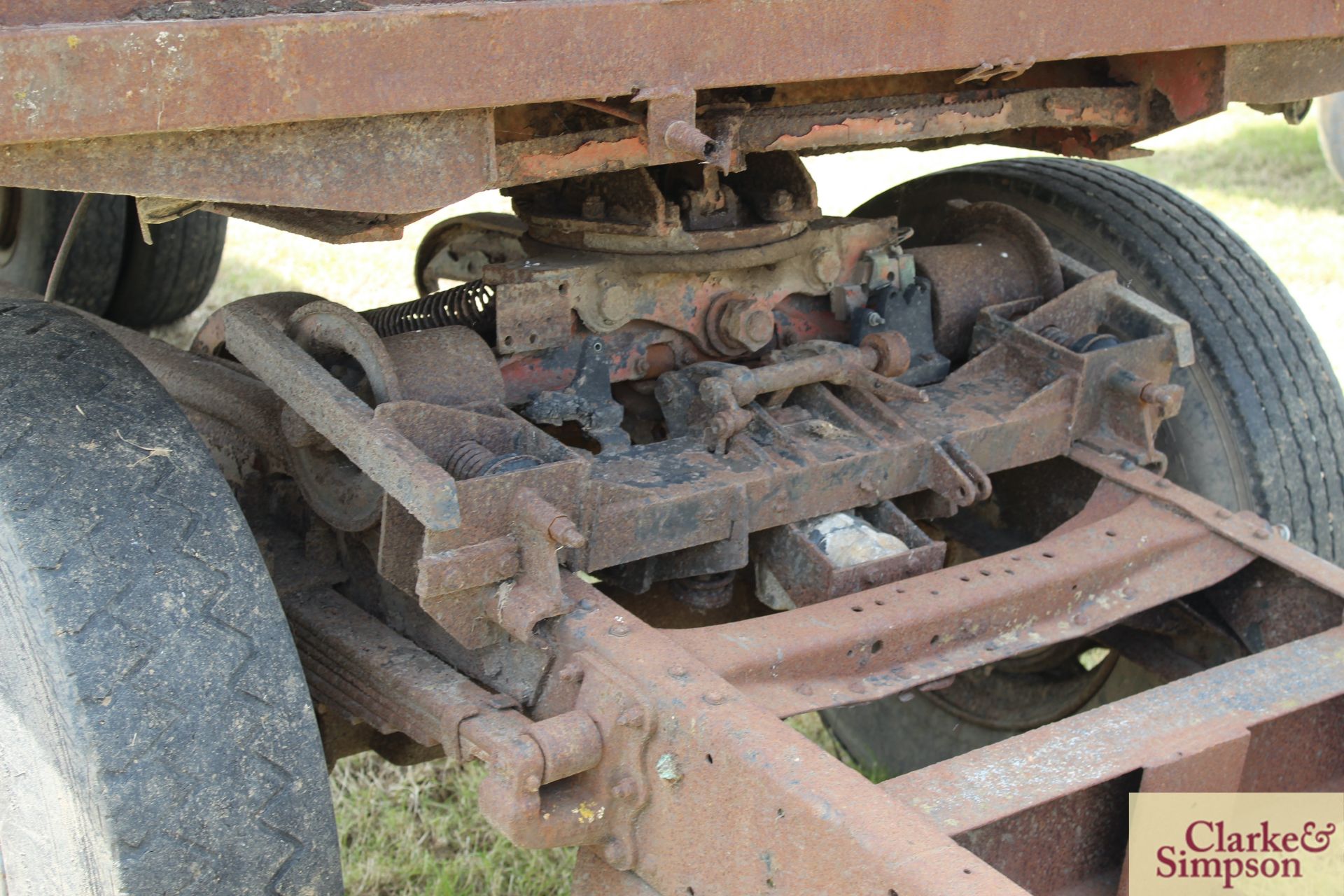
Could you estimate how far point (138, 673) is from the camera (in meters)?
1.74

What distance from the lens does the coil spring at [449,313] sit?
254cm

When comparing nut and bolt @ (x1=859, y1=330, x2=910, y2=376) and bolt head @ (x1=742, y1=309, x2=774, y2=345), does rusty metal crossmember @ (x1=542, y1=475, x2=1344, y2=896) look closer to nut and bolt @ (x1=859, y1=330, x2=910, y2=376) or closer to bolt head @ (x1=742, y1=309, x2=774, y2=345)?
nut and bolt @ (x1=859, y1=330, x2=910, y2=376)

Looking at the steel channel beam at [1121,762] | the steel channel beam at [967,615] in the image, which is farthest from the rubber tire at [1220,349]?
the steel channel beam at [1121,762]

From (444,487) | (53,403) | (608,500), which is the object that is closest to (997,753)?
(608,500)

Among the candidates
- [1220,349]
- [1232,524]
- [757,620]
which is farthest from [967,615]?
[1220,349]

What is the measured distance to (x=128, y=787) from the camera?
171 centimetres

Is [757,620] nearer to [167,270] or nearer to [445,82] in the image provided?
[445,82]

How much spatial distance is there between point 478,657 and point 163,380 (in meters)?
Result: 0.77

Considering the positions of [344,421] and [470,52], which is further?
[344,421]

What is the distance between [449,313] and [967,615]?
105 cm

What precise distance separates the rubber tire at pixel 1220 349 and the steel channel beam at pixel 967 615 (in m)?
0.46

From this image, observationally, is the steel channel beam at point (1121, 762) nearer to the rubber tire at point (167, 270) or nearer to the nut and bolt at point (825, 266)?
the nut and bolt at point (825, 266)

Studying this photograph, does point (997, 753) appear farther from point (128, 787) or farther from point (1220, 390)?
point (1220, 390)

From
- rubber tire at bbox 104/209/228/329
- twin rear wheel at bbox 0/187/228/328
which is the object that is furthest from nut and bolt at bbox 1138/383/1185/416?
rubber tire at bbox 104/209/228/329
